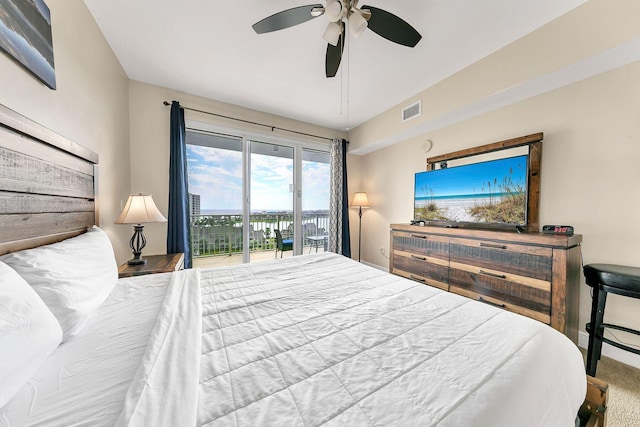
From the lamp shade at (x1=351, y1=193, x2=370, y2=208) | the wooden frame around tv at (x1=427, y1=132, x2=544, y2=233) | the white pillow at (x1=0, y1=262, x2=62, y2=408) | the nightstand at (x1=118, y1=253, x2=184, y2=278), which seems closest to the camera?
the white pillow at (x1=0, y1=262, x2=62, y2=408)

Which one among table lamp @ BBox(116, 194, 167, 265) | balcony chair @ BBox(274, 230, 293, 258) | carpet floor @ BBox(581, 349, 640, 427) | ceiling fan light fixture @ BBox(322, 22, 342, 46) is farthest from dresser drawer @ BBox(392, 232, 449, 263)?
table lamp @ BBox(116, 194, 167, 265)

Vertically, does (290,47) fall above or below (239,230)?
above

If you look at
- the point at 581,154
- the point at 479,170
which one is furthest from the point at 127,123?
the point at 581,154

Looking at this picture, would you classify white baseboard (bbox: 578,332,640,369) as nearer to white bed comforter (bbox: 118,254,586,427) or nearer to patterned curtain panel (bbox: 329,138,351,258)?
white bed comforter (bbox: 118,254,586,427)

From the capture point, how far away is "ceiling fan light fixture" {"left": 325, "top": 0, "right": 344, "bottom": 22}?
1.41m

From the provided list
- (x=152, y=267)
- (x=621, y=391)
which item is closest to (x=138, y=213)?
(x=152, y=267)

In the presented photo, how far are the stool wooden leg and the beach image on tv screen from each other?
2.61ft

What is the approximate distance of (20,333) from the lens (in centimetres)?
62

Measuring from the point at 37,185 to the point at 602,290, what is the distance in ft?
11.9

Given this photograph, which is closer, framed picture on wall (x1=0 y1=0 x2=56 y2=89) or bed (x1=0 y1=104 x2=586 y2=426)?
bed (x1=0 y1=104 x2=586 y2=426)

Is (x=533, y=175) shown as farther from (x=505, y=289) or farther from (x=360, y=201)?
(x=360, y=201)

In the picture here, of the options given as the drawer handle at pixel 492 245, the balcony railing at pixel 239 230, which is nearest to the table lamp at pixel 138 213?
the balcony railing at pixel 239 230

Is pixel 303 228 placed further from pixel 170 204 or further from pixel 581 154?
pixel 581 154

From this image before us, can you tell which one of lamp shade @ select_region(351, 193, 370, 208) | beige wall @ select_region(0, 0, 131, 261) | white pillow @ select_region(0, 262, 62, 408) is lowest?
white pillow @ select_region(0, 262, 62, 408)
